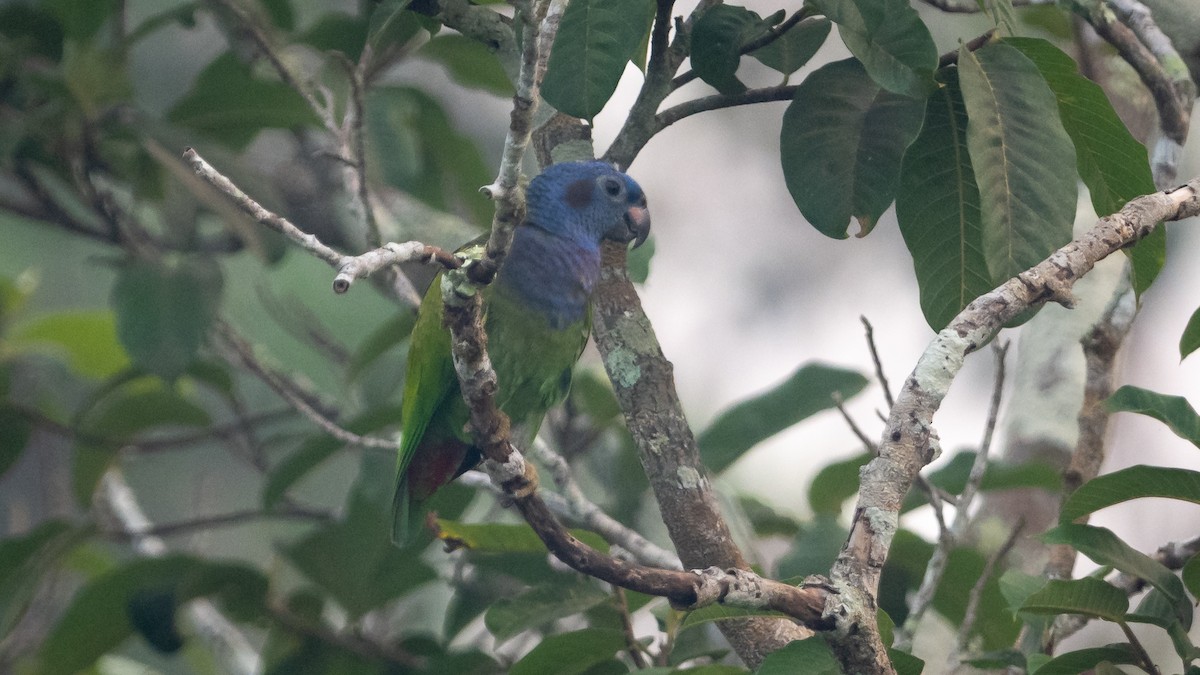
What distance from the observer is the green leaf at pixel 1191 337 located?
163cm

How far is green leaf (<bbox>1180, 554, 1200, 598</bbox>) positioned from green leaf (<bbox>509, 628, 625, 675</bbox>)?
0.88 m

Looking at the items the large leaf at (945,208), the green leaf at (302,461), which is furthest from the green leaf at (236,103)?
the large leaf at (945,208)

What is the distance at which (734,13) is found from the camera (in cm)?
175

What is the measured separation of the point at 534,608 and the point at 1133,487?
39.7 inches

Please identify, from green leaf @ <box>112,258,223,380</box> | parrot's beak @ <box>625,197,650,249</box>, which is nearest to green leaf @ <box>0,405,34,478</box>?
green leaf @ <box>112,258,223,380</box>

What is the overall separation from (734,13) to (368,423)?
1.47 metres

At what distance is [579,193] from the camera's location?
2.32 meters

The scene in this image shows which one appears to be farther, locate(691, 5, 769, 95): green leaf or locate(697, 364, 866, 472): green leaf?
locate(697, 364, 866, 472): green leaf

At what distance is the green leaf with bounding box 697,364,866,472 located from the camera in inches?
103

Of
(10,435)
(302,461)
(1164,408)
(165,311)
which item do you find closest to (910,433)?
(1164,408)

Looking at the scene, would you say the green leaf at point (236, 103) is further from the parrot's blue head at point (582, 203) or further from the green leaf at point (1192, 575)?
the green leaf at point (1192, 575)

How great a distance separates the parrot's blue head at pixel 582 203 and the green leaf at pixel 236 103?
0.98m

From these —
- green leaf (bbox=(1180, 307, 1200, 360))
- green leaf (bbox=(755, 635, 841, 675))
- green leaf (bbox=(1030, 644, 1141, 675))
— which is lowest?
green leaf (bbox=(755, 635, 841, 675))

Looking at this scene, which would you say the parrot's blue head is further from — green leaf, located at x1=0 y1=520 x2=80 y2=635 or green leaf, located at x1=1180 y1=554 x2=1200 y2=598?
green leaf, located at x1=0 y1=520 x2=80 y2=635
